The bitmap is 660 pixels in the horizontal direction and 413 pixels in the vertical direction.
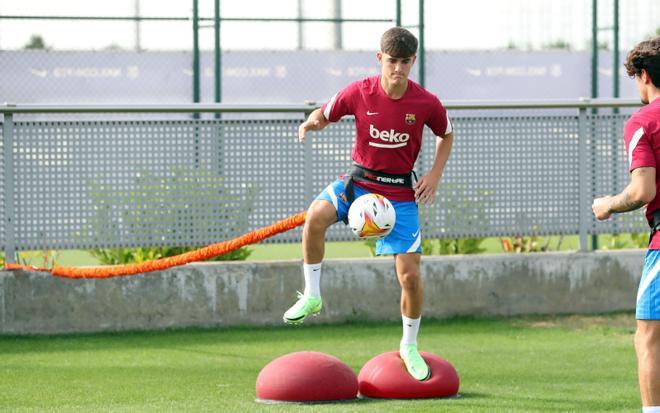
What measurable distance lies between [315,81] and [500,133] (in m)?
8.03

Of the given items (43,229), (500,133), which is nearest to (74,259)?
(43,229)

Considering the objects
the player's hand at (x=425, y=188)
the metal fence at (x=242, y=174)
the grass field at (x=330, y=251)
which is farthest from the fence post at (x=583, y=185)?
the player's hand at (x=425, y=188)

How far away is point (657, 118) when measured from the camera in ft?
19.6

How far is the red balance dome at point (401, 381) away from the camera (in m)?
8.58

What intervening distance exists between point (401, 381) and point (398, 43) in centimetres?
221

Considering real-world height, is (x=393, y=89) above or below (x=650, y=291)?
above

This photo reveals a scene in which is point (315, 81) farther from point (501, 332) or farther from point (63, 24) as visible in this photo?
point (501, 332)

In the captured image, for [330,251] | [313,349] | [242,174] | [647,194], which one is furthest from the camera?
A: [330,251]

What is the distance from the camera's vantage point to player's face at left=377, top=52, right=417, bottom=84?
28.2 ft

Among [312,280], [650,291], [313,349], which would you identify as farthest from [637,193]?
[313,349]

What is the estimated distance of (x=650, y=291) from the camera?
618 cm

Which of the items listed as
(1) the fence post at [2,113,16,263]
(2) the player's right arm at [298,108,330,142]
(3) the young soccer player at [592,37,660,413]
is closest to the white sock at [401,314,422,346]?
(2) the player's right arm at [298,108,330,142]

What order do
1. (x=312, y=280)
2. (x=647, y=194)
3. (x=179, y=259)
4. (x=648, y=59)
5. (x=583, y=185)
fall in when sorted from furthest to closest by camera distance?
(x=583, y=185)
(x=179, y=259)
(x=312, y=280)
(x=648, y=59)
(x=647, y=194)

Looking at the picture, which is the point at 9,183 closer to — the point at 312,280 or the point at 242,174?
the point at 242,174
